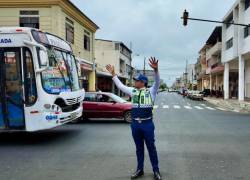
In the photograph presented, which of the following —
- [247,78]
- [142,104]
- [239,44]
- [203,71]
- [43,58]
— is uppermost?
[239,44]

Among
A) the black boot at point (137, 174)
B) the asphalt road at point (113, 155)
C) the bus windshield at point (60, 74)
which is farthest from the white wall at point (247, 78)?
the black boot at point (137, 174)

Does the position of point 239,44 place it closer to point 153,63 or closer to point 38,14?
point 38,14

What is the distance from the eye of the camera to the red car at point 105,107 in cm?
1981

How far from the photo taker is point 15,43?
12297 millimetres

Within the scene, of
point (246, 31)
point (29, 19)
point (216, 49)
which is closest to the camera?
point (29, 19)

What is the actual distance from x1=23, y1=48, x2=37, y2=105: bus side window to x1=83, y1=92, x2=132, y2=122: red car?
26.1 ft

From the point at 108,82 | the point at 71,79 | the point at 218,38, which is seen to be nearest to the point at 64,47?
the point at 71,79

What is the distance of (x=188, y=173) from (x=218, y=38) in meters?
66.4

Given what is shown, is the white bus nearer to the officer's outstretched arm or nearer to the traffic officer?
the officer's outstretched arm

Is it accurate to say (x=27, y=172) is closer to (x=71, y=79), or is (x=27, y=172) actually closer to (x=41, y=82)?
(x=41, y=82)

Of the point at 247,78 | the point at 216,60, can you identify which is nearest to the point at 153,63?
the point at 247,78

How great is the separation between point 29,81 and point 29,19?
18025 millimetres

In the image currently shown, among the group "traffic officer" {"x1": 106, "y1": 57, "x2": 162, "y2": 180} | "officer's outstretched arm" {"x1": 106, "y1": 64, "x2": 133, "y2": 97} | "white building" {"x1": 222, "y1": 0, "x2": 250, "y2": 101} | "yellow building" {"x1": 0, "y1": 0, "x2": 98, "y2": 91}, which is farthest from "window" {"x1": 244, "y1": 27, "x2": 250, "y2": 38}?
"traffic officer" {"x1": 106, "y1": 57, "x2": 162, "y2": 180}

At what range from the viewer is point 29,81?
12117mm
